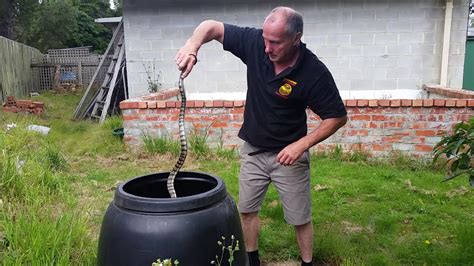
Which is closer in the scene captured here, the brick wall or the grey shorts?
the grey shorts

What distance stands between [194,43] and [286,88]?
1.83 feet

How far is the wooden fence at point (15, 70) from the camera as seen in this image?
35.6 ft

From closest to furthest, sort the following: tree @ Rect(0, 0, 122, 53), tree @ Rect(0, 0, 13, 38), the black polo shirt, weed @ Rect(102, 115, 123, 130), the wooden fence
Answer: the black polo shirt, weed @ Rect(102, 115, 123, 130), the wooden fence, tree @ Rect(0, 0, 13, 38), tree @ Rect(0, 0, 122, 53)

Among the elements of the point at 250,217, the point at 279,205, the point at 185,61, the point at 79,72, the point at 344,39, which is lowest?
the point at 279,205

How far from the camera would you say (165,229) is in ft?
5.40

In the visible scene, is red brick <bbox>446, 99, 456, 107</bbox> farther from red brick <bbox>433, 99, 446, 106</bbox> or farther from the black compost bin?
the black compost bin

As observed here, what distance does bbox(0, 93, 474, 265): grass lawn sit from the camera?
267 cm

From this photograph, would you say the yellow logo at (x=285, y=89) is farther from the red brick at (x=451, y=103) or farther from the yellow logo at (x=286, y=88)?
the red brick at (x=451, y=103)

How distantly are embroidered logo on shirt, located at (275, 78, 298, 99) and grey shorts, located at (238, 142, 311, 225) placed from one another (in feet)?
1.28

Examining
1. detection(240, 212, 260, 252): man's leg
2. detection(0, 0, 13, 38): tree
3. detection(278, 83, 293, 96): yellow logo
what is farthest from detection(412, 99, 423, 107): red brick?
detection(0, 0, 13, 38): tree

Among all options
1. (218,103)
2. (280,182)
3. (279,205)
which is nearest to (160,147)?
(218,103)

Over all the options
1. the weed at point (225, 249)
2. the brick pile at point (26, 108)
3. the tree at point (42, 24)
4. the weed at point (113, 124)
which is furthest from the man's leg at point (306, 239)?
the tree at point (42, 24)

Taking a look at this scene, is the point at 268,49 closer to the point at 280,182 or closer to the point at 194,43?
the point at 194,43

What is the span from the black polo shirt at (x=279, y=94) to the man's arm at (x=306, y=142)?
0.04 meters
